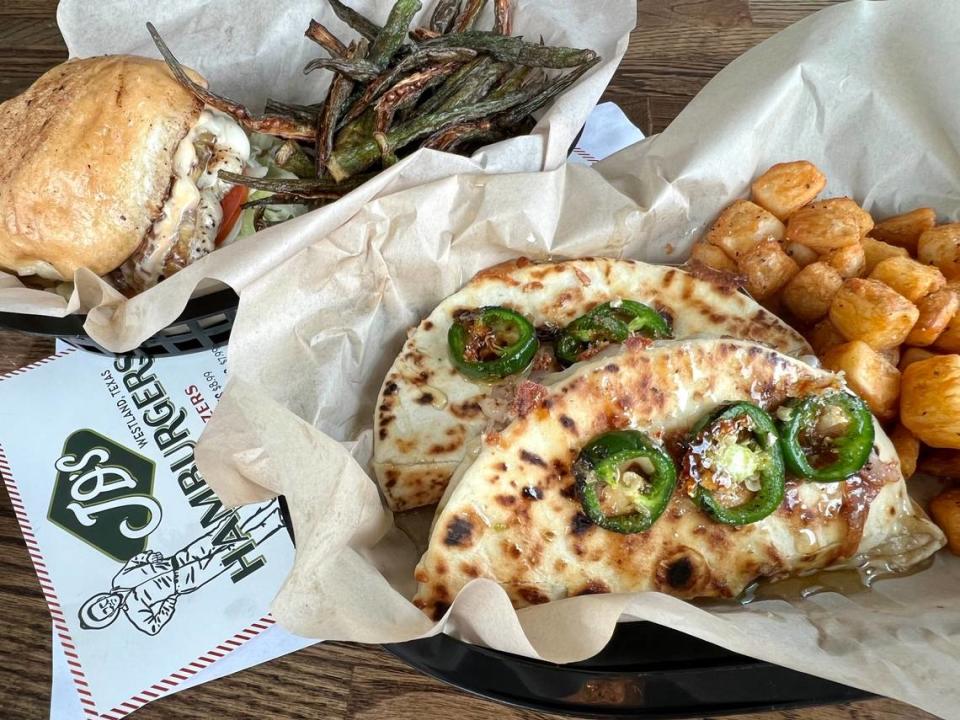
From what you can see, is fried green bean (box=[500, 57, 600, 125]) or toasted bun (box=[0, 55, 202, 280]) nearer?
toasted bun (box=[0, 55, 202, 280])

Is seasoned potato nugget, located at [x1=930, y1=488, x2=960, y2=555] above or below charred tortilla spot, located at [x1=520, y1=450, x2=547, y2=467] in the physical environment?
below

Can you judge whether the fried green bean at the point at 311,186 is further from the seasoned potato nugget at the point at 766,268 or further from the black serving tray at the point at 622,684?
the black serving tray at the point at 622,684

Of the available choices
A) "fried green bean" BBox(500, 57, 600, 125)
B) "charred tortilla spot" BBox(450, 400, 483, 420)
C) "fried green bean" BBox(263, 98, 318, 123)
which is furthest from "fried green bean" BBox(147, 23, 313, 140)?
"charred tortilla spot" BBox(450, 400, 483, 420)

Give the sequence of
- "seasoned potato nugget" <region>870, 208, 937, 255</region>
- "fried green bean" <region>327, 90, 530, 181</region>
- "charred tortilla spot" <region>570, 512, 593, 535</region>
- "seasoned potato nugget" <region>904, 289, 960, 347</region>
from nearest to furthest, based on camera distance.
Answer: "charred tortilla spot" <region>570, 512, 593, 535</region>, "seasoned potato nugget" <region>904, 289, 960, 347</region>, "seasoned potato nugget" <region>870, 208, 937, 255</region>, "fried green bean" <region>327, 90, 530, 181</region>

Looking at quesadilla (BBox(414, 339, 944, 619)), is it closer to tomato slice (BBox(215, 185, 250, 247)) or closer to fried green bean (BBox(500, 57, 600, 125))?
fried green bean (BBox(500, 57, 600, 125))

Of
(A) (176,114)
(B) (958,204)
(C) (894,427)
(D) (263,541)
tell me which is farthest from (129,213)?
(B) (958,204)

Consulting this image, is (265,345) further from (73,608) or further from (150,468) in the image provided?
(73,608)

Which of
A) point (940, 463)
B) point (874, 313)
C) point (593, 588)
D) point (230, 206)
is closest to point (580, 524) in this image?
point (593, 588)
